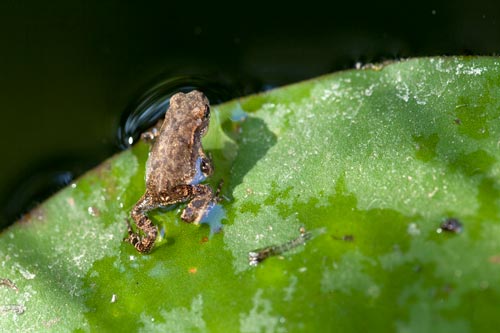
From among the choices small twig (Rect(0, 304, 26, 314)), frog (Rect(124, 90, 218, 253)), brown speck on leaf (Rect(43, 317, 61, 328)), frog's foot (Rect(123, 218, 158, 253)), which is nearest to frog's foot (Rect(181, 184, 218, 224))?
frog (Rect(124, 90, 218, 253))

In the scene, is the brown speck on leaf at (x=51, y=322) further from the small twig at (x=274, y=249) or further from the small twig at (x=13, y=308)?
the small twig at (x=274, y=249)

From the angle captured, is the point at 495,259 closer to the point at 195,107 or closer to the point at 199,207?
the point at 199,207

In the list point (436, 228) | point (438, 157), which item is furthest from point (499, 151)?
point (436, 228)

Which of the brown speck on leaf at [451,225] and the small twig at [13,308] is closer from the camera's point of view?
the brown speck on leaf at [451,225]

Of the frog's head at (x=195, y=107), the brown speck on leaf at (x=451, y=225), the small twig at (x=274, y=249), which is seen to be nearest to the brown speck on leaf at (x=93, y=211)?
the frog's head at (x=195, y=107)

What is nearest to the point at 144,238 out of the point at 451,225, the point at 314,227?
the point at 314,227

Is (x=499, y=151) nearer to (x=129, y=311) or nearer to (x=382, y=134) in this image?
(x=382, y=134)
